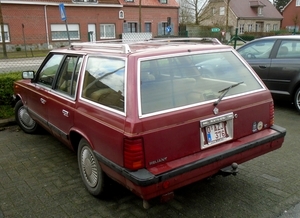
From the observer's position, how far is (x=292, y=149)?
486cm

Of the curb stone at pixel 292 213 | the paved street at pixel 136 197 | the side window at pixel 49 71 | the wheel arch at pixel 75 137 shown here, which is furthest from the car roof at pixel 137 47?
the curb stone at pixel 292 213

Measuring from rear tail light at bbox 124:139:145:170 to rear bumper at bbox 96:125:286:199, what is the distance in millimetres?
58

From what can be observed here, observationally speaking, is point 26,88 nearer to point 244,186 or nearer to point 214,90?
point 214,90

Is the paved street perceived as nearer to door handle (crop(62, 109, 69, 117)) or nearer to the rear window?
door handle (crop(62, 109, 69, 117))

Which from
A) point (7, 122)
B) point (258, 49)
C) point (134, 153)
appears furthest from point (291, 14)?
point (134, 153)

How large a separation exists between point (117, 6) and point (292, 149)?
31.5 meters

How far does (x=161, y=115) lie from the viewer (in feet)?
9.28

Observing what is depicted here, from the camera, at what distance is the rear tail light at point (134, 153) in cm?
270

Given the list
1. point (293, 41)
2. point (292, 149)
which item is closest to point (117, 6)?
point (293, 41)

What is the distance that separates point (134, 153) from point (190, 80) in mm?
1037

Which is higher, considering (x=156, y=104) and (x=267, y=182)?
(x=156, y=104)

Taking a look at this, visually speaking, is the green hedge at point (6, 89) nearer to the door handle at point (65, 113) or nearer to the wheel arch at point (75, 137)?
the door handle at point (65, 113)

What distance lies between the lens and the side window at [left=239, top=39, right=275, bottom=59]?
24.7ft

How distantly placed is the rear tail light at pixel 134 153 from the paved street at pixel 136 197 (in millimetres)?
812
